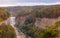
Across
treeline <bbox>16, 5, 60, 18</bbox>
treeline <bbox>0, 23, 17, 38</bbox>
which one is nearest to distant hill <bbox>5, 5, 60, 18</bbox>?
treeline <bbox>16, 5, 60, 18</bbox>

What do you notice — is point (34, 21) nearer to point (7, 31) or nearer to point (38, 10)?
point (38, 10)

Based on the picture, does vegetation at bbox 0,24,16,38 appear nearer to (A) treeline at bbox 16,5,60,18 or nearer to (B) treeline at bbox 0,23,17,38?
(B) treeline at bbox 0,23,17,38

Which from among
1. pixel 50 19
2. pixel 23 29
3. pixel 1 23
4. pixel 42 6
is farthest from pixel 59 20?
pixel 1 23

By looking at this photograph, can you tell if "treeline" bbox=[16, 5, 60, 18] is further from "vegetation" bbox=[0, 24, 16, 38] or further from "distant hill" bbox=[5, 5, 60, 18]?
"vegetation" bbox=[0, 24, 16, 38]

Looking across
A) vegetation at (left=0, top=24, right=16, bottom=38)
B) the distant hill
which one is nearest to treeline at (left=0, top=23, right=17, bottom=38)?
vegetation at (left=0, top=24, right=16, bottom=38)

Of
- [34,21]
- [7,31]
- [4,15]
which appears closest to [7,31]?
[7,31]

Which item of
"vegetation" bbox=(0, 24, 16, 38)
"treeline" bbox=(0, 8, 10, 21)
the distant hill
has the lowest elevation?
"vegetation" bbox=(0, 24, 16, 38)

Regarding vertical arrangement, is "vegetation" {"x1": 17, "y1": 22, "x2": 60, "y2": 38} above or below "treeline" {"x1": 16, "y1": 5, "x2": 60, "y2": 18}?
below

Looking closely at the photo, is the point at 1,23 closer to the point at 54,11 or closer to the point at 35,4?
the point at 35,4
